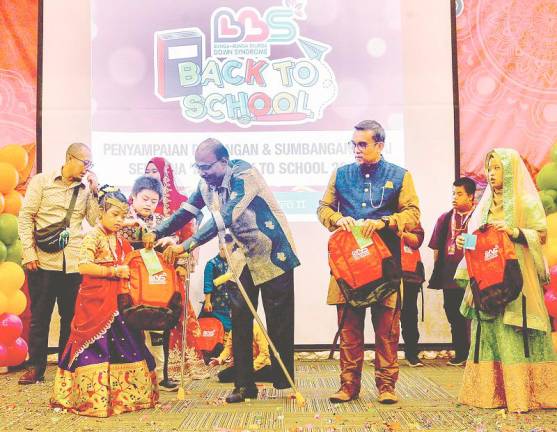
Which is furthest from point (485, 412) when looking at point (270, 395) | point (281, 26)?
point (281, 26)

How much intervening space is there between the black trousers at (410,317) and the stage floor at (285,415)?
39.7 inches

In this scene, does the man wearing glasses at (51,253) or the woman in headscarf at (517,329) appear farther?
the man wearing glasses at (51,253)

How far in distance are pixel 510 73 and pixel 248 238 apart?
3283mm

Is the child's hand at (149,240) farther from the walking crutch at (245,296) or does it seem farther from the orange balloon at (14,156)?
the orange balloon at (14,156)

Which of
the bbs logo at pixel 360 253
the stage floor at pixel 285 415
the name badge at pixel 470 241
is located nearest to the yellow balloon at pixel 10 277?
the stage floor at pixel 285 415

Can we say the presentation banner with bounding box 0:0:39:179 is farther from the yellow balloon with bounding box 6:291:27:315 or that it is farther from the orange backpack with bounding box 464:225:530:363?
the orange backpack with bounding box 464:225:530:363

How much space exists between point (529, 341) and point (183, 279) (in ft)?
5.95

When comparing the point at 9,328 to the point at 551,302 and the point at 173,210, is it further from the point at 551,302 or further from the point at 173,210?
the point at 551,302

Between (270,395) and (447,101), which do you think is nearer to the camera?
(270,395)

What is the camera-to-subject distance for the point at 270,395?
3.49 meters

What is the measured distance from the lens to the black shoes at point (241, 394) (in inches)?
129

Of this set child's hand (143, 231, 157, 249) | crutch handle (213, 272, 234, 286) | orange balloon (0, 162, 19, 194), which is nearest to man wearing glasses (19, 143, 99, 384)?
orange balloon (0, 162, 19, 194)

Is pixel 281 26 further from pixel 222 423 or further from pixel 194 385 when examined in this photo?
pixel 222 423

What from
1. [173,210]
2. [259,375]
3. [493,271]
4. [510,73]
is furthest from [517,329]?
[510,73]
